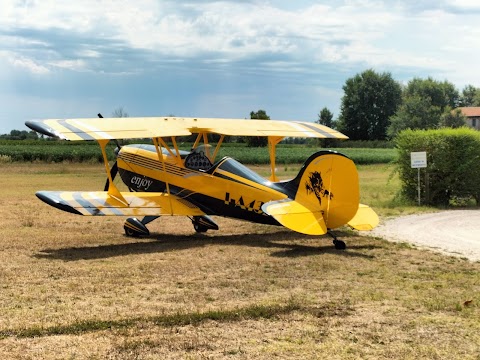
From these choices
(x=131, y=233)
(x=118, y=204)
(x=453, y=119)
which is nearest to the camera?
(x=118, y=204)

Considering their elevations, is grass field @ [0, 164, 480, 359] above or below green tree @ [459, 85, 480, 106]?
below

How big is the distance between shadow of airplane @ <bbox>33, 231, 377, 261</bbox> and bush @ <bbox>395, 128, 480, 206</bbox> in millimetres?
7841

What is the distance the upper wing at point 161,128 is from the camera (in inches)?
419

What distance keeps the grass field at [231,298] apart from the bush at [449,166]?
25.0 ft

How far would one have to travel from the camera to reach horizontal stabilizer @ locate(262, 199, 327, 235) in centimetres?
960

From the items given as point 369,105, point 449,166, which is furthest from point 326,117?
point 449,166

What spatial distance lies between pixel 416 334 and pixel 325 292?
184cm

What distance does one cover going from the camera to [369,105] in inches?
3632

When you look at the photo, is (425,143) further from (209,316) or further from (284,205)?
(209,316)

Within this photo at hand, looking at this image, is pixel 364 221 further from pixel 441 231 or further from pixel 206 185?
pixel 206 185

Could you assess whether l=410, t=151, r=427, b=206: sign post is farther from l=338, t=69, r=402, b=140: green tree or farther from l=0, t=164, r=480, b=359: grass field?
l=338, t=69, r=402, b=140: green tree

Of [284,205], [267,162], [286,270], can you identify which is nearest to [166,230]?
[284,205]

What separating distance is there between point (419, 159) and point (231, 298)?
12734mm

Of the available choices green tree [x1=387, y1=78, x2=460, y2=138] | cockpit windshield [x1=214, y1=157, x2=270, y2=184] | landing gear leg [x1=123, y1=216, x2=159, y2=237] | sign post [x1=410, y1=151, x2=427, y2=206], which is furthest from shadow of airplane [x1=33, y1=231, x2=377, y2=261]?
green tree [x1=387, y1=78, x2=460, y2=138]
